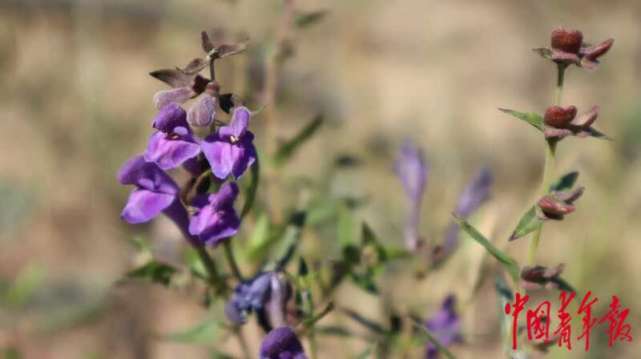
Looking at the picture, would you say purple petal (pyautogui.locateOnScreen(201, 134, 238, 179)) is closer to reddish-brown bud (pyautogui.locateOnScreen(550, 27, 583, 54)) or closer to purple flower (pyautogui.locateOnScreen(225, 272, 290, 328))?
purple flower (pyautogui.locateOnScreen(225, 272, 290, 328))

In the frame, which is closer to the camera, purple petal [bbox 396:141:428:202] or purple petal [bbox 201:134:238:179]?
purple petal [bbox 201:134:238:179]

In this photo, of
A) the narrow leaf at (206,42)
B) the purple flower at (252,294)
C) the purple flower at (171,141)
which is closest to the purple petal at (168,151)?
the purple flower at (171,141)

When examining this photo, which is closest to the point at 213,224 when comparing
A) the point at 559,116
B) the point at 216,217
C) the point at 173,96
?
the point at 216,217

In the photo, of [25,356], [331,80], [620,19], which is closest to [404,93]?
[331,80]

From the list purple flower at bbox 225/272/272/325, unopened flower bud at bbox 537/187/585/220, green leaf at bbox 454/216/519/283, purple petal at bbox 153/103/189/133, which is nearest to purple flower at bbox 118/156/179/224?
purple petal at bbox 153/103/189/133

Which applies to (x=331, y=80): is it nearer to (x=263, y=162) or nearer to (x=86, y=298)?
(x=86, y=298)
